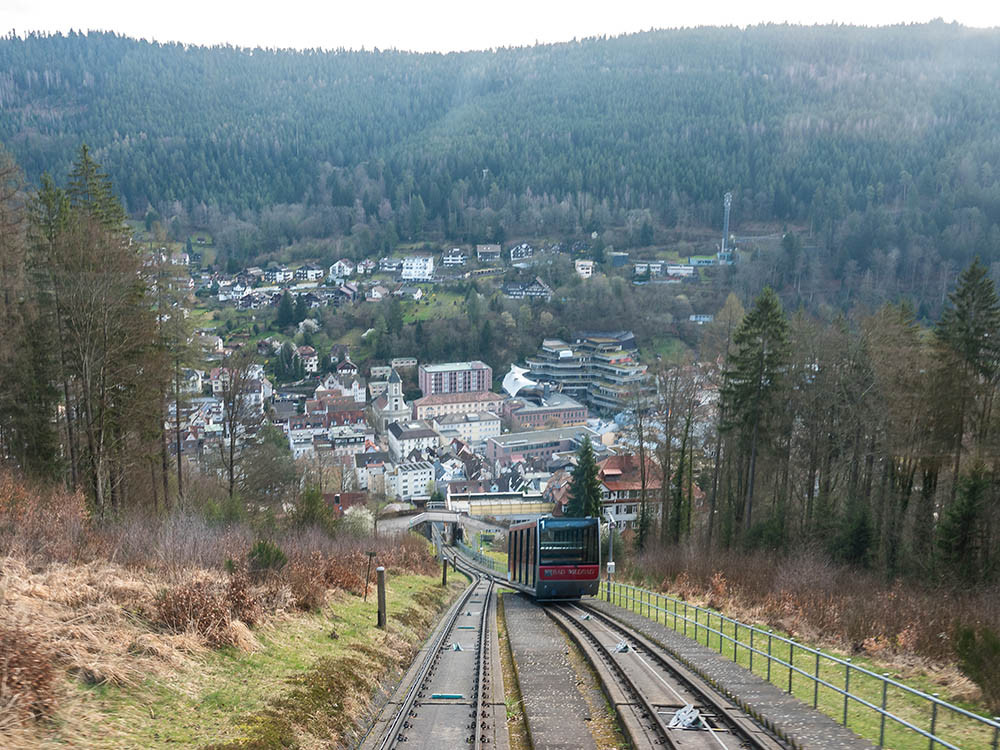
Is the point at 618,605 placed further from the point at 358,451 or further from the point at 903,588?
the point at 358,451

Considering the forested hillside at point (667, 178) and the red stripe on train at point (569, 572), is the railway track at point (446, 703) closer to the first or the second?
the red stripe on train at point (569, 572)

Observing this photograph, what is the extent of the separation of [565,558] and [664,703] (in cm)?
1229

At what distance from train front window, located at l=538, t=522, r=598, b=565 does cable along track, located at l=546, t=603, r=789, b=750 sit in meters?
7.66

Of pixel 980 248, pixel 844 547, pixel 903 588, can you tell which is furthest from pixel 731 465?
pixel 980 248

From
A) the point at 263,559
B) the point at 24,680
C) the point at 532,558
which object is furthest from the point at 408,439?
the point at 24,680

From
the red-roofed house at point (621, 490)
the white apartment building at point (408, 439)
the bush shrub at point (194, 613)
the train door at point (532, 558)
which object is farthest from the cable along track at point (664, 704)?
the white apartment building at point (408, 439)

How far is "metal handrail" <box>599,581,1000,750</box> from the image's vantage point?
6.65 meters

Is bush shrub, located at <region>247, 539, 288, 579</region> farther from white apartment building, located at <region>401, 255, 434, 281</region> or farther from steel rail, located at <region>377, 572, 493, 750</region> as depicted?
white apartment building, located at <region>401, 255, 434, 281</region>

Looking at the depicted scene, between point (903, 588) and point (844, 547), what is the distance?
193 inches

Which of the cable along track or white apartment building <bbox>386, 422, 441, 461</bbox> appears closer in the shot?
the cable along track

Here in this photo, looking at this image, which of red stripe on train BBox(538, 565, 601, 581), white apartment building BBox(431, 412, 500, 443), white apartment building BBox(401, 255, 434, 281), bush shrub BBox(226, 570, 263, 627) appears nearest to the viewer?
bush shrub BBox(226, 570, 263, 627)

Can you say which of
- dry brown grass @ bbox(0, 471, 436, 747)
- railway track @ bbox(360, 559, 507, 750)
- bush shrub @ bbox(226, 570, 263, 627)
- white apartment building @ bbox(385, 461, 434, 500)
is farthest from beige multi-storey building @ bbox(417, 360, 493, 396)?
bush shrub @ bbox(226, 570, 263, 627)

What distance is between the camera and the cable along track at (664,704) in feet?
25.4

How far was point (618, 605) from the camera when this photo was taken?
20500mm
